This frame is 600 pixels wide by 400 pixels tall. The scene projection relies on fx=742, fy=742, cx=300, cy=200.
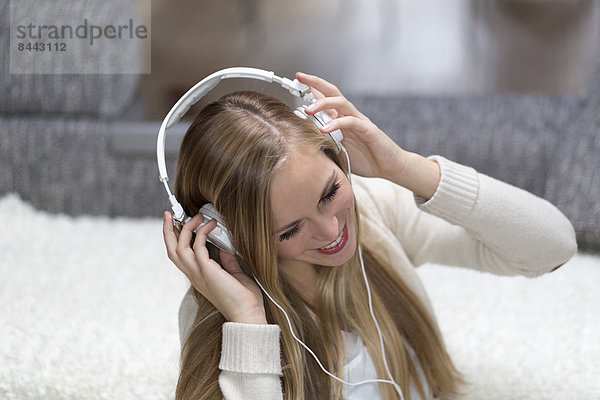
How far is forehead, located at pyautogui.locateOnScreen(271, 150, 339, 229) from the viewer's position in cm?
91

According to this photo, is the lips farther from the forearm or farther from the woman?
the forearm

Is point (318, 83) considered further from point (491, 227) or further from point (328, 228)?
point (491, 227)

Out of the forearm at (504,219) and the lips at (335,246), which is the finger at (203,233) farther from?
the forearm at (504,219)

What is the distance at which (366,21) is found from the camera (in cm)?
314

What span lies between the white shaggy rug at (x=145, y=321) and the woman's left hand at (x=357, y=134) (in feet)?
1.41

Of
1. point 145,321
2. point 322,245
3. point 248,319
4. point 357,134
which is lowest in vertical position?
point 145,321

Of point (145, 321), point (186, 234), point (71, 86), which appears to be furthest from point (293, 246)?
point (71, 86)

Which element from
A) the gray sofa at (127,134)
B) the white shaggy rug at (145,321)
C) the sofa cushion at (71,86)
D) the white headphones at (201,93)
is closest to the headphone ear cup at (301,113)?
the white headphones at (201,93)

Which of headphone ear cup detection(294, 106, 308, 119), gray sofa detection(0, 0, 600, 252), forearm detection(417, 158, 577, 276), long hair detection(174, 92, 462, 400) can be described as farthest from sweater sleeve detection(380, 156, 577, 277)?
gray sofa detection(0, 0, 600, 252)

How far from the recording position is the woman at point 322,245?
93 cm

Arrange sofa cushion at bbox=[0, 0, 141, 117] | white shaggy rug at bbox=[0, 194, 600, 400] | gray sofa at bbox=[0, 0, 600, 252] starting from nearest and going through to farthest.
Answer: white shaggy rug at bbox=[0, 194, 600, 400], gray sofa at bbox=[0, 0, 600, 252], sofa cushion at bbox=[0, 0, 141, 117]

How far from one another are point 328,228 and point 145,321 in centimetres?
59

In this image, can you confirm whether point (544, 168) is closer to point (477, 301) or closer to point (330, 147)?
point (477, 301)

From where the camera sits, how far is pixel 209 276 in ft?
3.15
